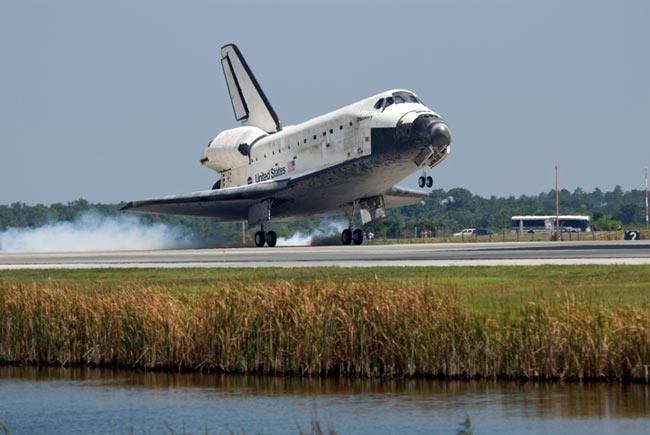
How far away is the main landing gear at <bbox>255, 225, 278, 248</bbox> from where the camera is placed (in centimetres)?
5184

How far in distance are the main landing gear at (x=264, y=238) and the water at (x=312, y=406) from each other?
34299 millimetres

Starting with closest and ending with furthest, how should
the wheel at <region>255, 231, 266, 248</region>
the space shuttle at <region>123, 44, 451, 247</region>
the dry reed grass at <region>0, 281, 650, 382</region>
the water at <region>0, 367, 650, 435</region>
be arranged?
1. the water at <region>0, 367, 650, 435</region>
2. the dry reed grass at <region>0, 281, 650, 382</region>
3. the space shuttle at <region>123, 44, 451, 247</region>
4. the wheel at <region>255, 231, 266, 248</region>

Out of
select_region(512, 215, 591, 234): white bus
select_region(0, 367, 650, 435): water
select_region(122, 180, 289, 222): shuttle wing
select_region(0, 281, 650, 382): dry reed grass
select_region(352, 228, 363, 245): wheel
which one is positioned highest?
select_region(512, 215, 591, 234): white bus

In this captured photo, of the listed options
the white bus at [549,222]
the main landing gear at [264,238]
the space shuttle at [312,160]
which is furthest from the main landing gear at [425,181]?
the white bus at [549,222]

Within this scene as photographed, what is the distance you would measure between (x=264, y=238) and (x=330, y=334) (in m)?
35.2

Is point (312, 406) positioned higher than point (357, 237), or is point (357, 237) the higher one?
point (357, 237)

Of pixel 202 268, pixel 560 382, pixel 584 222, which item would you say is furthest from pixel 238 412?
pixel 584 222

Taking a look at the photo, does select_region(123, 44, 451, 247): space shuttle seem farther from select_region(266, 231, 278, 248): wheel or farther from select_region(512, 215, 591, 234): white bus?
select_region(512, 215, 591, 234): white bus

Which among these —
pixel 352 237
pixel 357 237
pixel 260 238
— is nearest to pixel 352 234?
pixel 352 237

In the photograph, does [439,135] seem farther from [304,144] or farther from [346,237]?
[346,237]

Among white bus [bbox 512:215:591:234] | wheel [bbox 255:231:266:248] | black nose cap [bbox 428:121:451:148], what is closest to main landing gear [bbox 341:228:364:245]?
wheel [bbox 255:231:266:248]

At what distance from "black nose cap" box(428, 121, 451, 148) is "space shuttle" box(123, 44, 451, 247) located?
0.12ft

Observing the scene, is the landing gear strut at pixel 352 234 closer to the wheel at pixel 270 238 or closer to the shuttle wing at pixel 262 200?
the shuttle wing at pixel 262 200

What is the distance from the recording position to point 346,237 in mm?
50438
